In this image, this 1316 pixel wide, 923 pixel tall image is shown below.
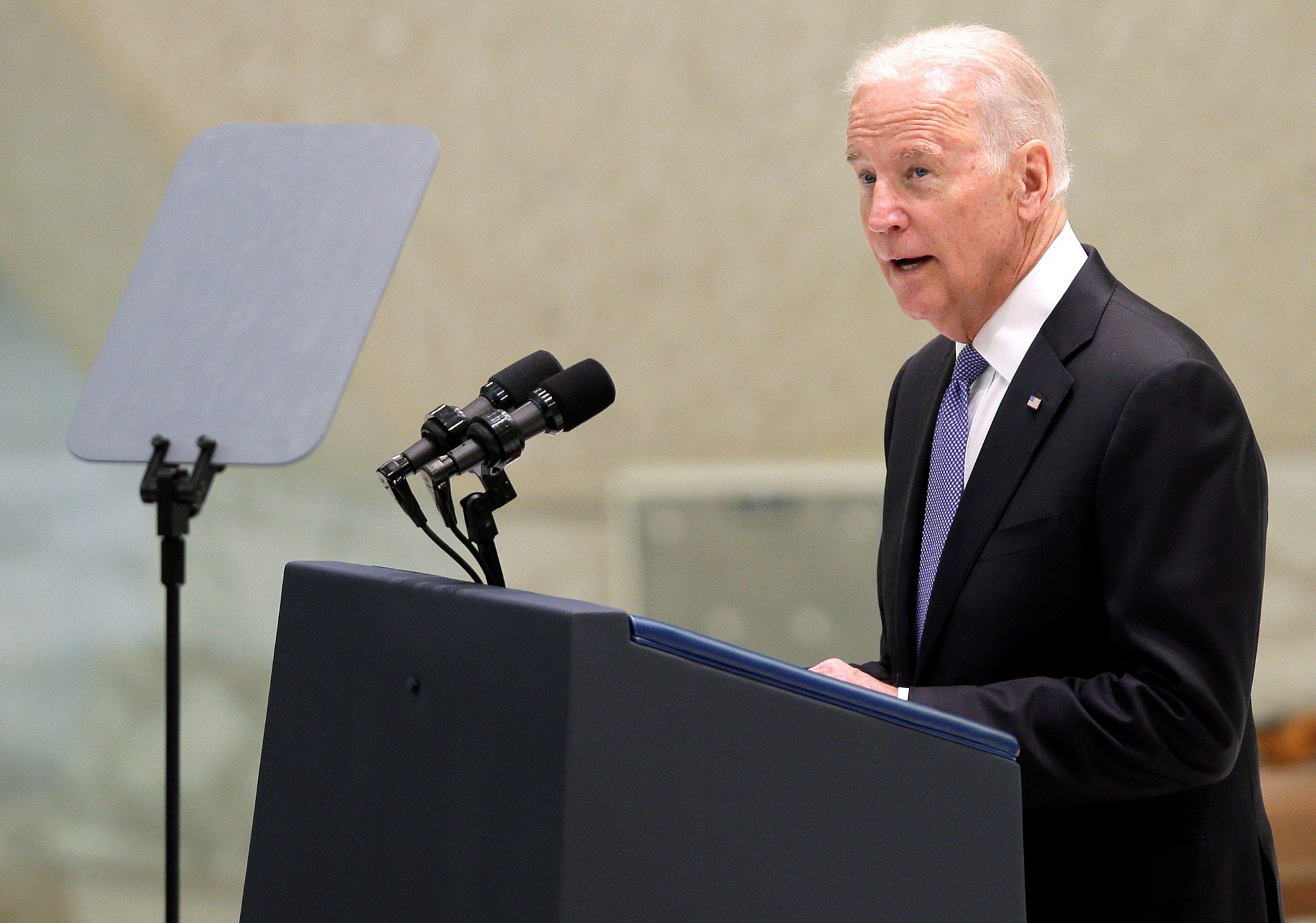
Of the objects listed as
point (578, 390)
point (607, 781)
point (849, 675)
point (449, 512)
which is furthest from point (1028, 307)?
point (607, 781)

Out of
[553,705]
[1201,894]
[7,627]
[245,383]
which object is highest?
[245,383]

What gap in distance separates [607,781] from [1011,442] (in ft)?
2.40

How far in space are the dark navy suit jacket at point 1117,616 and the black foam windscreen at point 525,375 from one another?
457mm

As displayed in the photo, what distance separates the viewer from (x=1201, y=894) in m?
1.34

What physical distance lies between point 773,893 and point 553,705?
0.21m

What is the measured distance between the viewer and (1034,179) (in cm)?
150

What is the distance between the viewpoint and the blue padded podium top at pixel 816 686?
2.85 ft

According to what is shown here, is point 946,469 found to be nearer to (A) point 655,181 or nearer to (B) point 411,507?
(B) point 411,507

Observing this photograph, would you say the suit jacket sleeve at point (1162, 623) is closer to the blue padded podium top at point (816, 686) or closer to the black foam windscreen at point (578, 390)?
the blue padded podium top at point (816, 686)

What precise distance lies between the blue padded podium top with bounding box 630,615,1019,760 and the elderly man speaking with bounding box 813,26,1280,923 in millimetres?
242

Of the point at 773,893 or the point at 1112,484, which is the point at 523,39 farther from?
the point at 773,893

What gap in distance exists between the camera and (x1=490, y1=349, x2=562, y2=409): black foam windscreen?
3.62 ft

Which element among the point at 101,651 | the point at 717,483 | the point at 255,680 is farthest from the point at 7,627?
the point at 717,483

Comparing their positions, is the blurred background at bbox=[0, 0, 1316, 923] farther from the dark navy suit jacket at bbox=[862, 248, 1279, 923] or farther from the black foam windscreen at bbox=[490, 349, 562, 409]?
the black foam windscreen at bbox=[490, 349, 562, 409]
